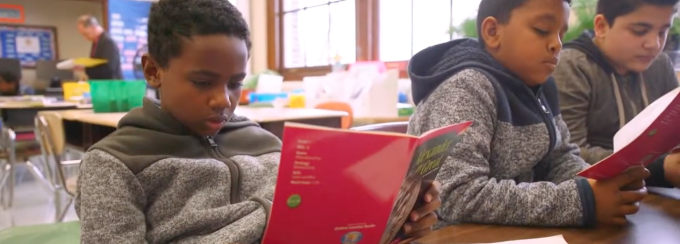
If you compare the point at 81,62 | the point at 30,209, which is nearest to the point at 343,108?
the point at 30,209

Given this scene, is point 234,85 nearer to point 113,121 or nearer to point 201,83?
point 201,83

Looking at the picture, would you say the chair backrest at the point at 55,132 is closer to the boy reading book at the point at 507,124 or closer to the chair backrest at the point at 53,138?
the chair backrest at the point at 53,138

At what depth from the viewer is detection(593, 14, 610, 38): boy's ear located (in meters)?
1.34

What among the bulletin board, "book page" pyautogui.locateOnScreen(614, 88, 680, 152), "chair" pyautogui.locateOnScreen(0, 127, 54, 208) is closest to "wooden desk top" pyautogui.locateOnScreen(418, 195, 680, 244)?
"book page" pyautogui.locateOnScreen(614, 88, 680, 152)

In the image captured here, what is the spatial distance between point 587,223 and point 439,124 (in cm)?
25

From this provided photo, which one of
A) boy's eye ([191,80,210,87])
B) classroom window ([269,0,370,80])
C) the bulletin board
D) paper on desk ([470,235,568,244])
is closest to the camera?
paper on desk ([470,235,568,244])

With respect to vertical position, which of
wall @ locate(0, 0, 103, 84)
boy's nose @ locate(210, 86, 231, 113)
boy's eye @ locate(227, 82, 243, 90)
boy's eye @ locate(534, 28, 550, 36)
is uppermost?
wall @ locate(0, 0, 103, 84)

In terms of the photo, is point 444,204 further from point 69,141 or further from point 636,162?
point 69,141

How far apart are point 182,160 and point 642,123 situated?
665mm

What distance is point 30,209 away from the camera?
3482mm

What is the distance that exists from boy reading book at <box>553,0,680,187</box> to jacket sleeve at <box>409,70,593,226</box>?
0.54 meters

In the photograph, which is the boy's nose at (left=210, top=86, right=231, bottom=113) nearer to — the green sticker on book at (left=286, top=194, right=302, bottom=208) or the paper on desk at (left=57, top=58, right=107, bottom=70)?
the green sticker on book at (left=286, top=194, right=302, bottom=208)

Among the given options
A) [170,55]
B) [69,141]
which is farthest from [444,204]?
[69,141]

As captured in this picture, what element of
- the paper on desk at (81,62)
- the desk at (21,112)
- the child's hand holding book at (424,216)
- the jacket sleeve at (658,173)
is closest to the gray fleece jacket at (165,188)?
the child's hand holding book at (424,216)
